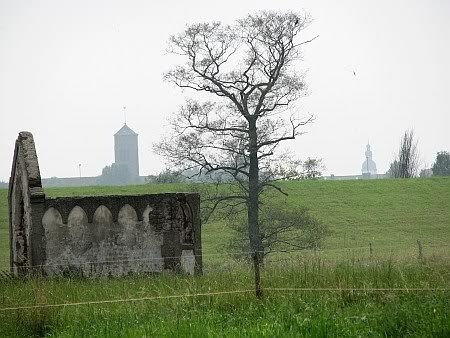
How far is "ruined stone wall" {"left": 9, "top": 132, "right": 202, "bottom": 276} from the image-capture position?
1775 centimetres

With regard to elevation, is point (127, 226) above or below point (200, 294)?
above

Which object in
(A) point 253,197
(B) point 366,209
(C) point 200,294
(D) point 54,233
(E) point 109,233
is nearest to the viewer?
(C) point 200,294

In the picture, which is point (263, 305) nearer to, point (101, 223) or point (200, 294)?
point (200, 294)

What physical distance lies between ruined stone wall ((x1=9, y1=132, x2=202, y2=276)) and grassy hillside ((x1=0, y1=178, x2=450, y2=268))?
21.5m

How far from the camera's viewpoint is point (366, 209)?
56312 mm

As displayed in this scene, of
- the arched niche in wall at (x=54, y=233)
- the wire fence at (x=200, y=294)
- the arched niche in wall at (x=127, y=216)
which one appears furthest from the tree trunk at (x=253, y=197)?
the wire fence at (x=200, y=294)

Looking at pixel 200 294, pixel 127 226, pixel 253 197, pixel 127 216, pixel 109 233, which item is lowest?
pixel 200 294

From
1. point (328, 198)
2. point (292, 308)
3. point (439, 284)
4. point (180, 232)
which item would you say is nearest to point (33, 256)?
point (180, 232)

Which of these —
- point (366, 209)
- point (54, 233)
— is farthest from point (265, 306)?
point (366, 209)

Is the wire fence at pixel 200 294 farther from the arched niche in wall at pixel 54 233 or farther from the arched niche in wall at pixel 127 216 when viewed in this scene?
the arched niche in wall at pixel 127 216

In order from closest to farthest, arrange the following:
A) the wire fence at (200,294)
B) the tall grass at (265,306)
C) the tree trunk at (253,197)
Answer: the tall grass at (265,306) < the wire fence at (200,294) < the tree trunk at (253,197)

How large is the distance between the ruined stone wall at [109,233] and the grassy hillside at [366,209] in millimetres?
21517

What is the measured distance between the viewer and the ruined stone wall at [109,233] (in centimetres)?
1775

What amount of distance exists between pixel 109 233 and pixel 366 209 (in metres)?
40.4
